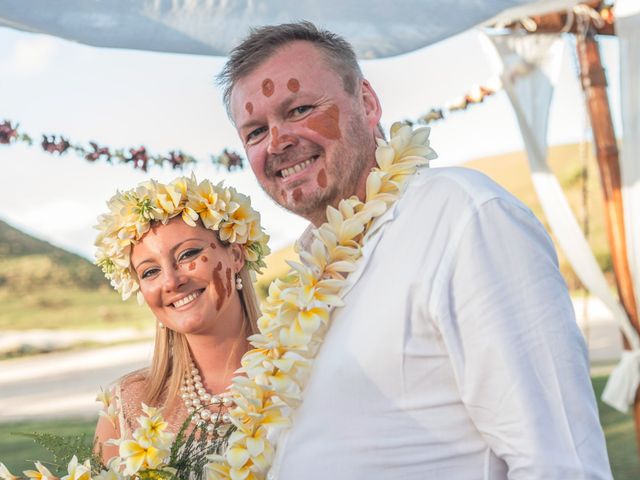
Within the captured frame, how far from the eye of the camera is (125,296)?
2338mm

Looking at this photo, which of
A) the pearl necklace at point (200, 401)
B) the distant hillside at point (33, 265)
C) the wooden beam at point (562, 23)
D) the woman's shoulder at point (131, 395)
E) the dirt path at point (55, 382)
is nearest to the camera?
the pearl necklace at point (200, 401)

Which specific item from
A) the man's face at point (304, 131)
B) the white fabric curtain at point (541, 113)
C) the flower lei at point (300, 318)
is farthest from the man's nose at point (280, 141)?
the white fabric curtain at point (541, 113)

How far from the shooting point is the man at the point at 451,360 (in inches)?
47.0

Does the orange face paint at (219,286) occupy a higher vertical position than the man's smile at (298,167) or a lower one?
lower

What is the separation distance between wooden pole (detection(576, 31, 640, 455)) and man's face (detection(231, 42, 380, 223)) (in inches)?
144

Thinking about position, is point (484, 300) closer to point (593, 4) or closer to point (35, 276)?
point (593, 4)

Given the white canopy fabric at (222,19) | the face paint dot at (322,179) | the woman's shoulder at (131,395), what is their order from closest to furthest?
the face paint dot at (322,179) → the woman's shoulder at (131,395) → the white canopy fabric at (222,19)

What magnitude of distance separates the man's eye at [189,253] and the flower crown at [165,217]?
2.6 inches

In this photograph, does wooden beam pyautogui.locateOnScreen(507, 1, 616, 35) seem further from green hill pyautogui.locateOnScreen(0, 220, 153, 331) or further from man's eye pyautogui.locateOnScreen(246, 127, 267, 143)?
green hill pyautogui.locateOnScreen(0, 220, 153, 331)

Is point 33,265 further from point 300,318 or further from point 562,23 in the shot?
point 300,318

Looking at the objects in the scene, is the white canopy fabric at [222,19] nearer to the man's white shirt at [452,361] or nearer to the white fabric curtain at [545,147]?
the man's white shirt at [452,361]

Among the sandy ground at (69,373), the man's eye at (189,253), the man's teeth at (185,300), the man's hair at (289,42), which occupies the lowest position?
the sandy ground at (69,373)

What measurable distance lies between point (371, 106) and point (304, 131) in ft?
0.61

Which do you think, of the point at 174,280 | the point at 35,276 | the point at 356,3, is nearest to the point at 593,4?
the point at 356,3
